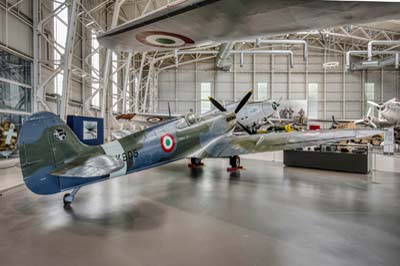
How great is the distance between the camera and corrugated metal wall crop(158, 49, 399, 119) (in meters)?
27.3

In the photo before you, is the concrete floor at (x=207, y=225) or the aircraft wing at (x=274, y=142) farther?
the aircraft wing at (x=274, y=142)

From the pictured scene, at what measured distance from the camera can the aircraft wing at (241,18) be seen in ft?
12.8

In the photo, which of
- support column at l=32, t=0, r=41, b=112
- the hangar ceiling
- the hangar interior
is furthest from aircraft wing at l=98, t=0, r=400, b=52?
support column at l=32, t=0, r=41, b=112

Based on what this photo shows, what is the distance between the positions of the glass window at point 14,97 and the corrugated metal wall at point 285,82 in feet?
63.2

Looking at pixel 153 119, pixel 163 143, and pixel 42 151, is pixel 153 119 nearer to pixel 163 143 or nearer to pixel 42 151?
pixel 163 143

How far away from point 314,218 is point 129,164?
3.44 metres

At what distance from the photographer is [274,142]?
260 inches

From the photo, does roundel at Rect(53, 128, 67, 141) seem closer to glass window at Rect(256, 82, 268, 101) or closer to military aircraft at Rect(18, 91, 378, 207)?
military aircraft at Rect(18, 91, 378, 207)

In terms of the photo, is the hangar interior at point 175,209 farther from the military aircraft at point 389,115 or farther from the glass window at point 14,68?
the military aircraft at point 389,115

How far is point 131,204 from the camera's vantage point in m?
4.50

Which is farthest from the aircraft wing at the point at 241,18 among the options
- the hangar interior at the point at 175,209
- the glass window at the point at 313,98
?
the glass window at the point at 313,98

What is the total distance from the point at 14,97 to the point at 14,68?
42.7 inches

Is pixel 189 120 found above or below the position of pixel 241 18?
below

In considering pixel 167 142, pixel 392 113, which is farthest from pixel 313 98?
pixel 167 142
